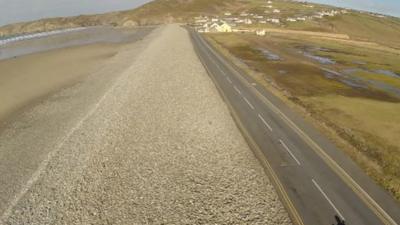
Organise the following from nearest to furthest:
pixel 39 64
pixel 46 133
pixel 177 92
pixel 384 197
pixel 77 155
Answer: pixel 384 197 → pixel 77 155 → pixel 46 133 → pixel 177 92 → pixel 39 64

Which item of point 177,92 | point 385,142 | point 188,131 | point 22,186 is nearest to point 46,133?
point 22,186

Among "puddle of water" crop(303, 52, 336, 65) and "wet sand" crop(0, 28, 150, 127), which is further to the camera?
"puddle of water" crop(303, 52, 336, 65)

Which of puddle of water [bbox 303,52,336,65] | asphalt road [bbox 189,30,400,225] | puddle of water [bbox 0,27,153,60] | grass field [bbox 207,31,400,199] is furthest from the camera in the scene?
puddle of water [bbox 0,27,153,60]

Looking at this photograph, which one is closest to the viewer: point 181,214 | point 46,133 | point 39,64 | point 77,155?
point 181,214

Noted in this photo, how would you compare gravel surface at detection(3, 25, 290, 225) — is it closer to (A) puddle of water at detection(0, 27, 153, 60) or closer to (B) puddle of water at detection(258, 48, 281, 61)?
(B) puddle of water at detection(258, 48, 281, 61)

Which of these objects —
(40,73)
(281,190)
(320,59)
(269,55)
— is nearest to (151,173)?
(281,190)

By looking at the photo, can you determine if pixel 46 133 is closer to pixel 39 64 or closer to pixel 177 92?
pixel 177 92

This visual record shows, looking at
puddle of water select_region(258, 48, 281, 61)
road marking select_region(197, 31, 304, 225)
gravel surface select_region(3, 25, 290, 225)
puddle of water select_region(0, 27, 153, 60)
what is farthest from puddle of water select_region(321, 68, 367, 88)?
puddle of water select_region(0, 27, 153, 60)

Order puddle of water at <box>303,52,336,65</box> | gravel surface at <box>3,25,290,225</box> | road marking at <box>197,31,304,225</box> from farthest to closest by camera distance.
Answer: puddle of water at <box>303,52,336,65</box>
gravel surface at <box>3,25,290,225</box>
road marking at <box>197,31,304,225</box>

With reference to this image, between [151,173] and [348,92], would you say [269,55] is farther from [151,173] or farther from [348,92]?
[151,173]
